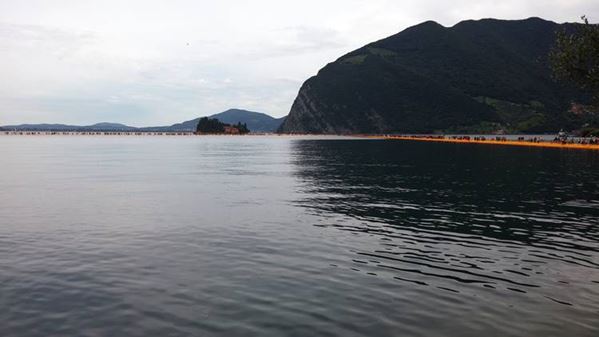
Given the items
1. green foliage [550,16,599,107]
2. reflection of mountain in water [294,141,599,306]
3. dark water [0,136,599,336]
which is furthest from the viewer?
green foliage [550,16,599,107]

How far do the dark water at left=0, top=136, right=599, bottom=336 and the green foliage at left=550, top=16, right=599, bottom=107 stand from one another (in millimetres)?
11676

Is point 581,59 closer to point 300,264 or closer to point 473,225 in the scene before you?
point 473,225

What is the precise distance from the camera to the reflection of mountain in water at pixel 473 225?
22.4 m

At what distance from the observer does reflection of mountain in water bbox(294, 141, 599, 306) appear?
2236cm

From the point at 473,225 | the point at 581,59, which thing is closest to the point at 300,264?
the point at 473,225

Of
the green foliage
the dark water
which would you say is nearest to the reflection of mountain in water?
the dark water

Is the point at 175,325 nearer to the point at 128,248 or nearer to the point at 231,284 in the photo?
the point at 231,284

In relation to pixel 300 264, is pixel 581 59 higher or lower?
higher

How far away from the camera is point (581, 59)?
48.5 m

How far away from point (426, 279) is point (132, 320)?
1249 cm

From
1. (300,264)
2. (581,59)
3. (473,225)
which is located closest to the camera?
(300,264)

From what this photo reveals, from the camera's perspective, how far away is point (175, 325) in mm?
16266

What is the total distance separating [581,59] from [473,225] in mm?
26171

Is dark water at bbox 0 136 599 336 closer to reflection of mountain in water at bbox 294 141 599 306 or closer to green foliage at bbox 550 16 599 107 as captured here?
reflection of mountain in water at bbox 294 141 599 306
